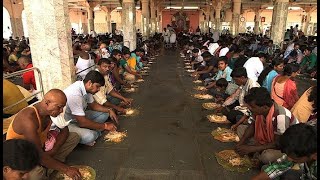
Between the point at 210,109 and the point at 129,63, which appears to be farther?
the point at 129,63

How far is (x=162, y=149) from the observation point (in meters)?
4.27

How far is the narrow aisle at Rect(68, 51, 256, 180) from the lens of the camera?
3.60 m

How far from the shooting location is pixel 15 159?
2176 mm

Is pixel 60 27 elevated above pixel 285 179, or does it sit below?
above

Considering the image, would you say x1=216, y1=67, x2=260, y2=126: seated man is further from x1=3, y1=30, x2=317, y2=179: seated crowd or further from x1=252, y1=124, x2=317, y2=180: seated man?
x1=252, y1=124, x2=317, y2=180: seated man

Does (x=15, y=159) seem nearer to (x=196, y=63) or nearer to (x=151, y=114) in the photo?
(x=151, y=114)

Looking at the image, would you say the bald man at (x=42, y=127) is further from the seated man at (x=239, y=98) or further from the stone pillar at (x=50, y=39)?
the seated man at (x=239, y=98)

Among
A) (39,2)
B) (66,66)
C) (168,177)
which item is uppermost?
(39,2)

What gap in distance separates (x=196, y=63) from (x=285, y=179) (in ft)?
30.2

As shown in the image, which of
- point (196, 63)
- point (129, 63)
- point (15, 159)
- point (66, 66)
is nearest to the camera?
point (15, 159)

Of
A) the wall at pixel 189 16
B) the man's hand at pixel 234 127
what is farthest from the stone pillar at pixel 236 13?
the wall at pixel 189 16

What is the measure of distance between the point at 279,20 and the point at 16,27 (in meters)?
22.3

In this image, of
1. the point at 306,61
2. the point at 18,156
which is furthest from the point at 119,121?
the point at 306,61

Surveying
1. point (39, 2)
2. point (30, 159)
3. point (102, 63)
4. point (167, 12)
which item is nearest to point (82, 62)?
point (102, 63)
